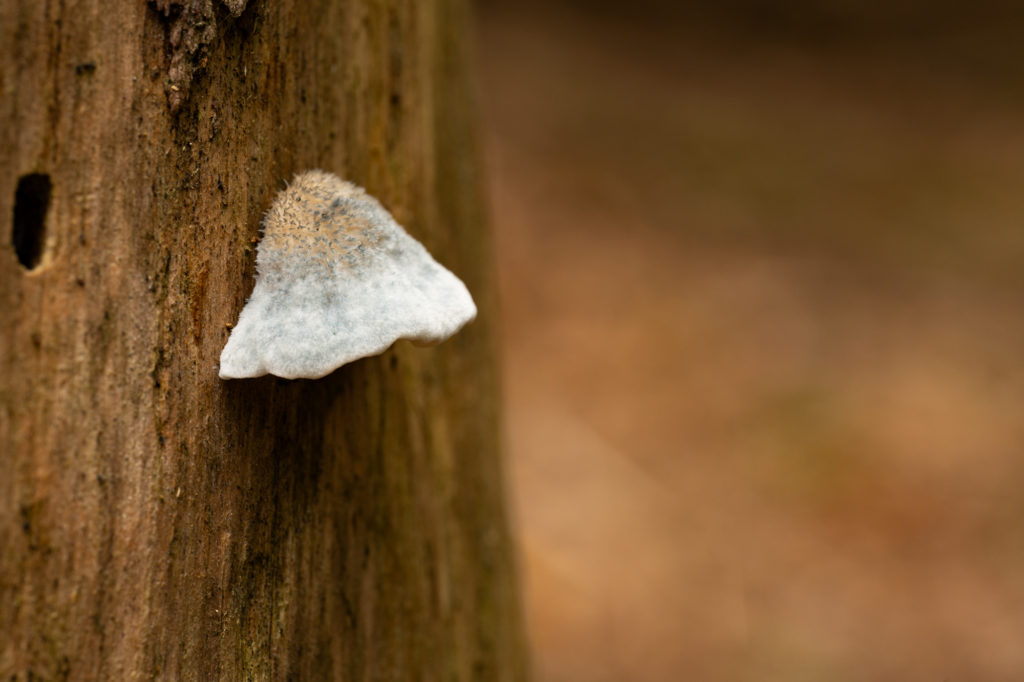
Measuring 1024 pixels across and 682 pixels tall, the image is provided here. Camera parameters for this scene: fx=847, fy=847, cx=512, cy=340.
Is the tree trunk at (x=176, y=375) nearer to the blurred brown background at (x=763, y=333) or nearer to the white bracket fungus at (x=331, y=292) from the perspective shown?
the white bracket fungus at (x=331, y=292)

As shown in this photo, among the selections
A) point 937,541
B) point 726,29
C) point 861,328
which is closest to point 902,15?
point 726,29

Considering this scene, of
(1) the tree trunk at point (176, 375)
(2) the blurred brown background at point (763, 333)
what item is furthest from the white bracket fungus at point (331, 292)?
(2) the blurred brown background at point (763, 333)

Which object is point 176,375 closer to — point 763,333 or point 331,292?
point 331,292

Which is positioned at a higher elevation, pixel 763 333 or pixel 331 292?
pixel 763 333

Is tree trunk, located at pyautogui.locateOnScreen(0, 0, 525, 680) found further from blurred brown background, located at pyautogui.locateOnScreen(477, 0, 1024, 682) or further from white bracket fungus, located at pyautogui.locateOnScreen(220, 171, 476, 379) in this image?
blurred brown background, located at pyautogui.locateOnScreen(477, 0, 1024, 682)

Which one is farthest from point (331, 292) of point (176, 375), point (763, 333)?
point (763, 333)

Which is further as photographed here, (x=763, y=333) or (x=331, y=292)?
(x=763, y=333)

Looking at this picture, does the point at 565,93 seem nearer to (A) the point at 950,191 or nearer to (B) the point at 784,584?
(A) the point at 950,191
